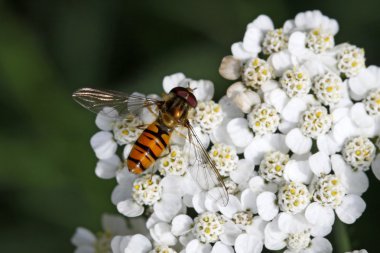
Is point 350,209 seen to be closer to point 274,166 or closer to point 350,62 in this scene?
point 274,166

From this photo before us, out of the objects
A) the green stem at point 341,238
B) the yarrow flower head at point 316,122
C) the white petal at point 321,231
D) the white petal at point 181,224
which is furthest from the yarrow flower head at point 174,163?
the green stem at point 341,238

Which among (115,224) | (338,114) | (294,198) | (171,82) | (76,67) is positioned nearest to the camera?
(294,198)

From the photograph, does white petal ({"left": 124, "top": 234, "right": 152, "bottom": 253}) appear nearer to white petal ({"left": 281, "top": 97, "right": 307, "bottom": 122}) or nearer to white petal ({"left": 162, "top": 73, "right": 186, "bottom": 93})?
white petal ({"left": 162, "top": 73, "right": 186, "bottom": 93})

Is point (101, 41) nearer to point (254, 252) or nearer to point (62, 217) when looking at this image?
point (62, 217)

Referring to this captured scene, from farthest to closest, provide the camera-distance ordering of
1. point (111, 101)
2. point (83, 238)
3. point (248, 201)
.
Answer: point (83, 238) → point (111, 101) → point (248, 201)

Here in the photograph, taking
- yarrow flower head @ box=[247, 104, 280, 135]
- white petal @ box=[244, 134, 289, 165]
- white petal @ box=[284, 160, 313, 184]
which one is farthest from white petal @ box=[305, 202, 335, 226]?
yarrow flower head @ box=[247, 104, 280, 135]

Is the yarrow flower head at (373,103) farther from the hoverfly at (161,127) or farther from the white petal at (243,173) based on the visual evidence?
the hoverfly at (161,127)

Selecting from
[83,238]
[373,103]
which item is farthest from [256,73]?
[83,238]
